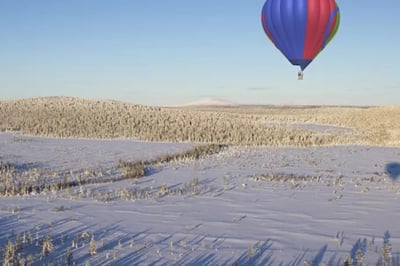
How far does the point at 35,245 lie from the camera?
8.51m

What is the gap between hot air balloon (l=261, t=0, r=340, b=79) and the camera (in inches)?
939

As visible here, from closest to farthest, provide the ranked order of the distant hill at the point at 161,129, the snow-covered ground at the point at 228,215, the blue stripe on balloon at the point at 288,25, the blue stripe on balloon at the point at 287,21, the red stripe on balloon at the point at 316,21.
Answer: the snow-covered ground at the point at 228,215 < the red stripe on balloon at the point at 316,21 < the blue stripe on balloon at the point at 288,25 < the blue stripe on balloon at the point at 287,21 < the distant hill at the point at 161,129

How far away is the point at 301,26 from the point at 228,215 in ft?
49.0

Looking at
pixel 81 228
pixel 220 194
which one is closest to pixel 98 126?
pixel 220 194

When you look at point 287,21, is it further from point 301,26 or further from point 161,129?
point 161,129

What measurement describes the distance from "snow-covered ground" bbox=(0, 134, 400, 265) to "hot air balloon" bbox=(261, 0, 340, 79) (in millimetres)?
6694

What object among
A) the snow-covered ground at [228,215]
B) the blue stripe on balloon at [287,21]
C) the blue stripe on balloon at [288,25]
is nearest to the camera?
the snow-covered ground at [228,215]

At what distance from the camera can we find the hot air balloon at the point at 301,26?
2386 centimetres

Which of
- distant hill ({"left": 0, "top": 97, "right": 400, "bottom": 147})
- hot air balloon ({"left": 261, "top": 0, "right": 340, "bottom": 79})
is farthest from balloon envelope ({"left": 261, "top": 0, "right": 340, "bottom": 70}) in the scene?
distant hill ({"left": 0, "top": 97, "right": 400, "bottom": 147})

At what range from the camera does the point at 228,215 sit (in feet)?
36.7

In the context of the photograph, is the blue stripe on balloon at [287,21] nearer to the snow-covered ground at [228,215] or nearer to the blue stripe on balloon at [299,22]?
the blue stripe on balloon at [299,22]

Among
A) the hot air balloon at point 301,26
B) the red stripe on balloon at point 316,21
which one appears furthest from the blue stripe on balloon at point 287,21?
the red stripe on balloon at point 316,21

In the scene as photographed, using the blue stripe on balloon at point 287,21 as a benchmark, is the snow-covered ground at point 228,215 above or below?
below

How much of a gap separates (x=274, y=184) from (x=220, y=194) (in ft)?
7.52
